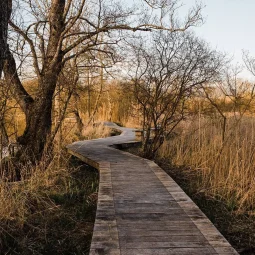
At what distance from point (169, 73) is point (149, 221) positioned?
3.88 meters

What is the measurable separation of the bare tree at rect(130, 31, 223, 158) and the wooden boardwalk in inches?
82.2

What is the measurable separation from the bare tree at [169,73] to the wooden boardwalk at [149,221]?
2087 mm

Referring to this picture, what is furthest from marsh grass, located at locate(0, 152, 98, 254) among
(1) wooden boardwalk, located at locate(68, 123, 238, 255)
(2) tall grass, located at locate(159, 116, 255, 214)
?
(2) tall grass, located at locate(159, 116, 255, 214)

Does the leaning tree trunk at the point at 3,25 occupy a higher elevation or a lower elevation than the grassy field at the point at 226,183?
higher

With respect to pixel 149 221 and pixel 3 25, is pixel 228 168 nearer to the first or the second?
pixel 149 221

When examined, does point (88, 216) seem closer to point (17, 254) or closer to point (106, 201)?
point (106, 201)

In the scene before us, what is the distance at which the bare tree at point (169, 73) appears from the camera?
6176 millimetres

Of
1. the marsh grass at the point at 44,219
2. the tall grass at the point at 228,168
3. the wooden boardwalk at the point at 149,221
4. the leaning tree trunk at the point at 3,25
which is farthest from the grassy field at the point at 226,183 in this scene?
the leaning tree trunk at the point at 3,25

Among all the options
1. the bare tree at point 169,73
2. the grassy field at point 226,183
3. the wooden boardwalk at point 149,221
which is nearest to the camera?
the wooden boardwalk at point 149,221

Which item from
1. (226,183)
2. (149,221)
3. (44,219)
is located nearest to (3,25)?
(44,219)

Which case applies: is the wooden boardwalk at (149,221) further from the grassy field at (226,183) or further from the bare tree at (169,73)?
the bare tree at (169,73)

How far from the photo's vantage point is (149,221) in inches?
115

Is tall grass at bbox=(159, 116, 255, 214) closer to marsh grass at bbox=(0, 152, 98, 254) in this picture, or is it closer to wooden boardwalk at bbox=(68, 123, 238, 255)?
wooden boardwalk at bbox=(68, 123, 238, 255)

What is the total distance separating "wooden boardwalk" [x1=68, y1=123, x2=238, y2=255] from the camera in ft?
7.75
